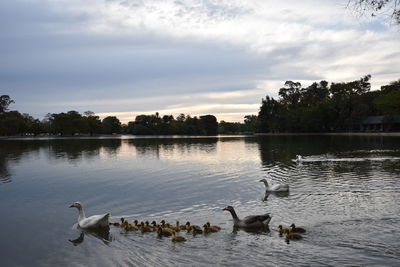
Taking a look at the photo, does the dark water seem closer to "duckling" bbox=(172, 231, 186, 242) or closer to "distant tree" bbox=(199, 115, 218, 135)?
"duckling" bbox=(172, 231, 186, 242)

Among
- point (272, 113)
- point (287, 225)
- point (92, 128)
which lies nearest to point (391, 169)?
point (287, 225)

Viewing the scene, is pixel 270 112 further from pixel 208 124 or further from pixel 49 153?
pixel 49 153

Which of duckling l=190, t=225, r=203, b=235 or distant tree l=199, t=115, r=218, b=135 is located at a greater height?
distant tree l=199, t=115, r=218, b=135

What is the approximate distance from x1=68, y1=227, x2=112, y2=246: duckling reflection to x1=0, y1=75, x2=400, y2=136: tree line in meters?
96.8

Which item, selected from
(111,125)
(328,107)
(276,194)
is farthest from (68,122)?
(276,194)

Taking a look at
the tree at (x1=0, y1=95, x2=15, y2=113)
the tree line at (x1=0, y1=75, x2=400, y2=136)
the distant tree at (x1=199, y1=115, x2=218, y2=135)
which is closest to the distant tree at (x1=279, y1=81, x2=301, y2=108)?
the tree line at (x1=0, y1=75, x2=400, y2=136)

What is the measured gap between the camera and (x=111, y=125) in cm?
17438

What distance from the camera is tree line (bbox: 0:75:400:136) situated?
110 m

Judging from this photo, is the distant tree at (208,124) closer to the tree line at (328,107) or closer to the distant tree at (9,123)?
the tree line at (328,107)

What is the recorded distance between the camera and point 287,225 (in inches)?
503

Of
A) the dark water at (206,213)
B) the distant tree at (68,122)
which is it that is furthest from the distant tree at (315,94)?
the dark water at (206,213)

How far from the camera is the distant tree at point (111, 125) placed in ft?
566

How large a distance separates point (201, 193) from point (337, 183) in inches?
310

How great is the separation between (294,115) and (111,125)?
87.5m
